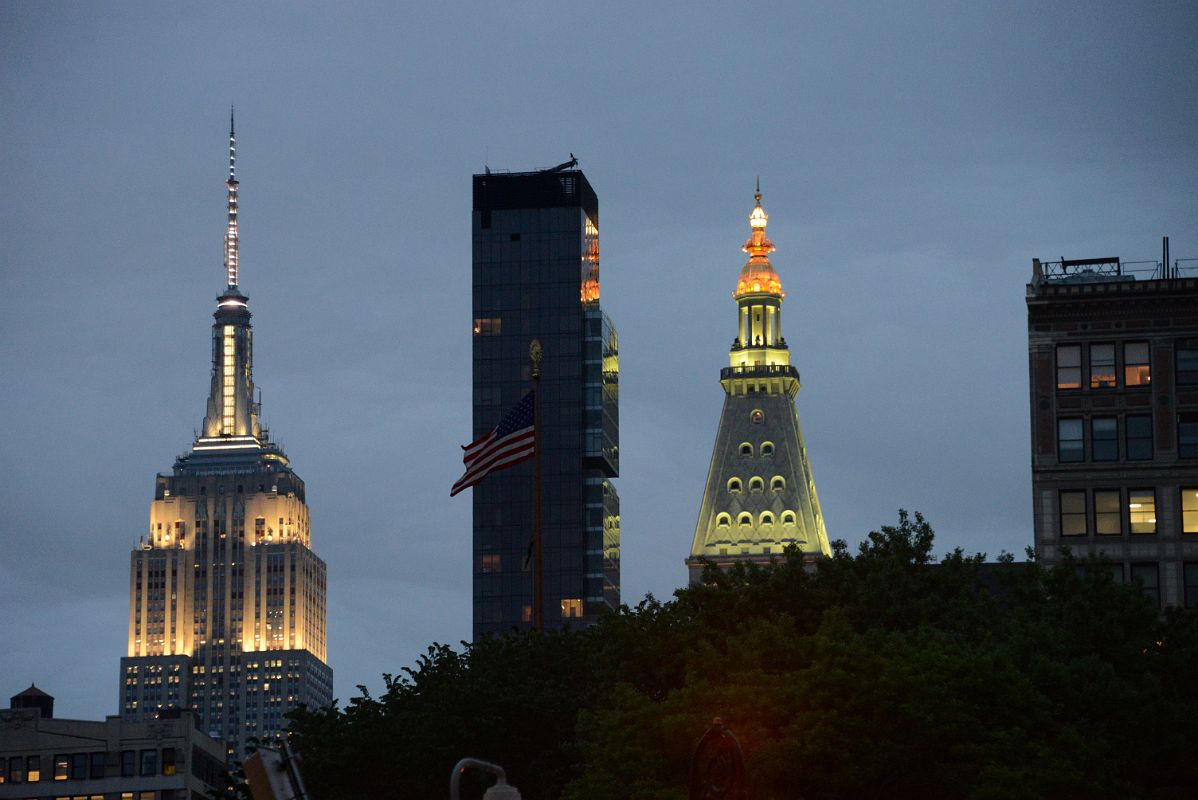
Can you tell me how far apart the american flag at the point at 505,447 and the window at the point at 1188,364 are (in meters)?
38.3

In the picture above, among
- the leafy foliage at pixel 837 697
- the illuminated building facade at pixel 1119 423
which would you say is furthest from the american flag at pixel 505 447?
the illuminated building facade at pixel 1119 423

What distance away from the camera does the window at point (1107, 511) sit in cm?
11250

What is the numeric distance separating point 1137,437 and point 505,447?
38.2 m

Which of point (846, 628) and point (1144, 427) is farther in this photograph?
point (1144, 427)

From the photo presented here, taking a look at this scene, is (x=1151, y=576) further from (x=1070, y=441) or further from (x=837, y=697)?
(x=837, y=697)

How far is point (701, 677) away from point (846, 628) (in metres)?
5.09

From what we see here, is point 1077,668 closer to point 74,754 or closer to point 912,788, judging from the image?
point 912,788

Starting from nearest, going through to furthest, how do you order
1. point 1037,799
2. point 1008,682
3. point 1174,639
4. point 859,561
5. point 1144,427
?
point 1037,799
point 1008,682
point 1174,639
point 859,561
point 1144,427

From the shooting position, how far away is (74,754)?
554 ft

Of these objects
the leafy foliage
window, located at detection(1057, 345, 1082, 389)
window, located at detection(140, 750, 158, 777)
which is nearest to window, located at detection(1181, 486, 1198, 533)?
window, located at detection(1057, 345, 1082, 389)

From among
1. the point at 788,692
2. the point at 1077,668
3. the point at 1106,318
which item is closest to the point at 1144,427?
the point at 1106,318

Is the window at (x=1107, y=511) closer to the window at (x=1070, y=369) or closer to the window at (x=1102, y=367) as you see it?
the window at (x=1102, y=367)

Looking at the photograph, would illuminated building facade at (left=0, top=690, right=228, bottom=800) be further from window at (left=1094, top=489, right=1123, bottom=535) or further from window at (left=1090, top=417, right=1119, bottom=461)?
window at (left=1090, top=417, right=1119, bottom=461)

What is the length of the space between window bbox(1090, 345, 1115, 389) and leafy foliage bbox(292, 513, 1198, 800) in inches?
811
